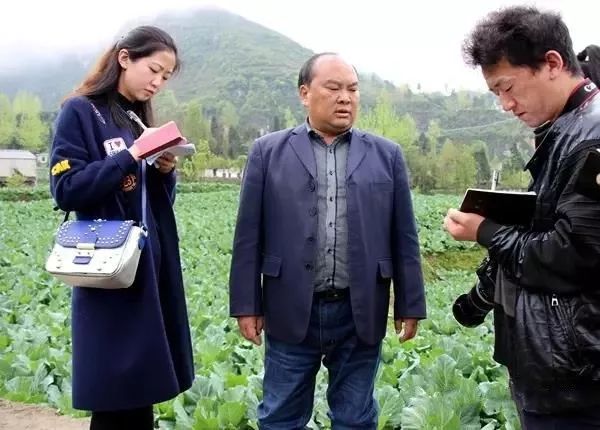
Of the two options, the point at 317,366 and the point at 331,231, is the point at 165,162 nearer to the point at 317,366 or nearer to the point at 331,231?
the point at 331,231

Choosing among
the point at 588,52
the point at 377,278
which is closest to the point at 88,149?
the point at 377,278

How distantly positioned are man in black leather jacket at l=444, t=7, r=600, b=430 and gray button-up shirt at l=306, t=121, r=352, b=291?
774mm

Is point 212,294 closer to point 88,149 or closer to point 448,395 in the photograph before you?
point 448,395

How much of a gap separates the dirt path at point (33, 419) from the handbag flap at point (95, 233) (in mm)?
1497

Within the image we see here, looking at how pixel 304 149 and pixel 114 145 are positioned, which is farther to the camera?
pixel 304 149

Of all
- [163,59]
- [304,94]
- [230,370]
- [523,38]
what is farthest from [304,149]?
[230,370]

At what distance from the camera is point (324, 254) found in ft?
8.91

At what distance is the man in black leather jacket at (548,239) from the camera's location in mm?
1793

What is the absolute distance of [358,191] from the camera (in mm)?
2701

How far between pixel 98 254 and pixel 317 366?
40.9 inches

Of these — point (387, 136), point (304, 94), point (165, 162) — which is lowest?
point (387, 136)

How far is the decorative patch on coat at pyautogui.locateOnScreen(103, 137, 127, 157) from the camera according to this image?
2600mm

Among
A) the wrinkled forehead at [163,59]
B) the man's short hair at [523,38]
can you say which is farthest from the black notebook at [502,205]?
the wrinkled forehead at [163,59]

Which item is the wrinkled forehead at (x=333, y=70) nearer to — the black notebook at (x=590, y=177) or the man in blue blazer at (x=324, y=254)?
the man in blue blazer at (x=324, y=254)
